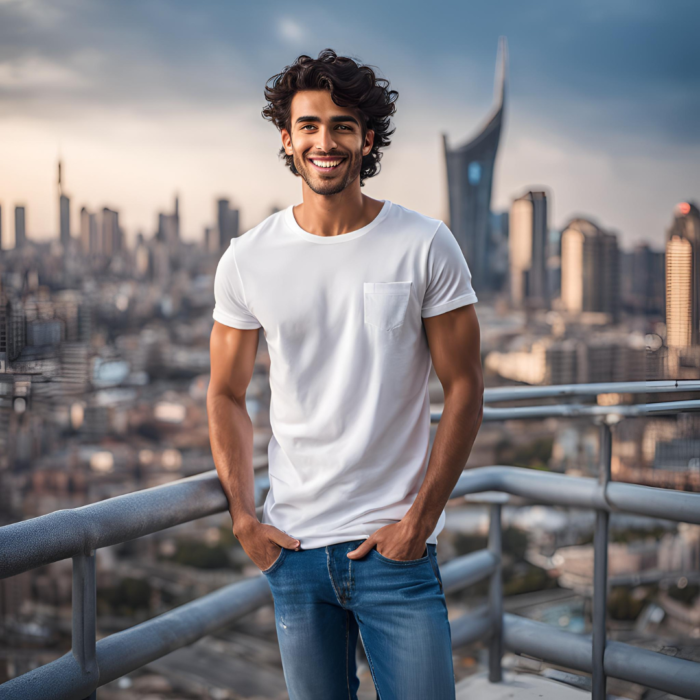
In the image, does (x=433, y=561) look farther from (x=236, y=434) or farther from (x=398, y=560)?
(x=236, y=434)

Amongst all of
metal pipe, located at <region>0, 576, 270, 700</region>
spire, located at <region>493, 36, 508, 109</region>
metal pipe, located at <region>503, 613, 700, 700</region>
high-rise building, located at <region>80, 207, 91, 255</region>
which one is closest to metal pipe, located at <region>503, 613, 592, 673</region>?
metal pipe, located at <region>503, 613, 700, 700</region>

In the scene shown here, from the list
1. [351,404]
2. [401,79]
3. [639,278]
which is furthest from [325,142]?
[401,79]

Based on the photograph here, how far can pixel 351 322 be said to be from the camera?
1178mm

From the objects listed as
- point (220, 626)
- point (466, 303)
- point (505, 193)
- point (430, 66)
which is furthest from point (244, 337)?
point (430, 66)

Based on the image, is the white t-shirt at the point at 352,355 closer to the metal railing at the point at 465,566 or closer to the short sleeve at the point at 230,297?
the short sleeve at the point at 230,297

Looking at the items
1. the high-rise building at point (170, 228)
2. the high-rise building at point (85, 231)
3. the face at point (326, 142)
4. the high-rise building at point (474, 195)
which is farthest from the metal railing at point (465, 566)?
the high-rise building at point (170, 228)

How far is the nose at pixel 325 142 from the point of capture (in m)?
1.20

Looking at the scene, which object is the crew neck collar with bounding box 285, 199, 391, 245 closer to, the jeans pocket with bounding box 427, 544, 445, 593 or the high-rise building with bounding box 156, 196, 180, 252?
the jeans pocket with bounding box 427, 544, 445, 593

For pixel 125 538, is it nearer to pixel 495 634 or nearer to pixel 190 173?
pixel 495 634

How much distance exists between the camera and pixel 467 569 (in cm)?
177

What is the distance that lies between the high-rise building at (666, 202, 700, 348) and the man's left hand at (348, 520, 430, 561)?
232 centimetres

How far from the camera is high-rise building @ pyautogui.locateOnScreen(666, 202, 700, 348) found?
11.3 feet

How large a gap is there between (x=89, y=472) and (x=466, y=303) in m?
19.1

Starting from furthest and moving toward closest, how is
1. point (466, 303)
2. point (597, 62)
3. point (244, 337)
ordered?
1. point (597, 62)
2. point (244, 337)
3. point (466, 303)
